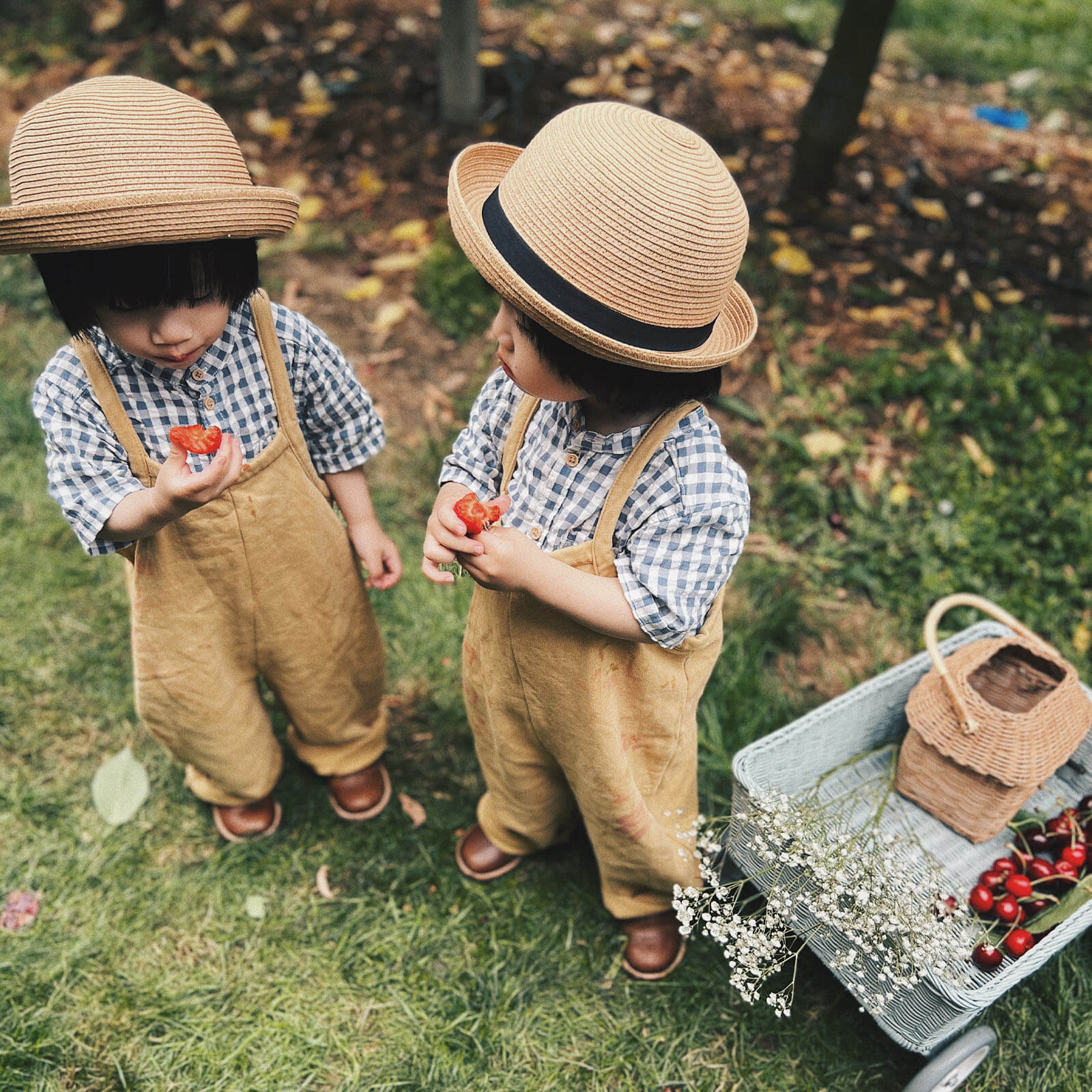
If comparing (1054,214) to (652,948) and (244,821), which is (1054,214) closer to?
(652,948)

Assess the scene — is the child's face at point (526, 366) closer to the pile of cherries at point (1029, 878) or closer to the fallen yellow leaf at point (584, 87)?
the pile of cherries at point (1029, 878)

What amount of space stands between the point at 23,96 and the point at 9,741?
14.1ft

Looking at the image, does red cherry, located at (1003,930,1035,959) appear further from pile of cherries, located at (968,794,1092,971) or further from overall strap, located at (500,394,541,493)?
overall strap, located at (500,394,541,493)

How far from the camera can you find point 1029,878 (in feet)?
7.64

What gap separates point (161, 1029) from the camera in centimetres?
239

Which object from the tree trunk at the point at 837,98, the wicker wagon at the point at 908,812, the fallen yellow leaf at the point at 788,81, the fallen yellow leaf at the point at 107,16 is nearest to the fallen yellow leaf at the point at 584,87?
the fallen yellow leaf at the point at 788,81

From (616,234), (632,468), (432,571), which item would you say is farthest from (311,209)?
(616,234)

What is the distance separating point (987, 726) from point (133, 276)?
2.06 meters

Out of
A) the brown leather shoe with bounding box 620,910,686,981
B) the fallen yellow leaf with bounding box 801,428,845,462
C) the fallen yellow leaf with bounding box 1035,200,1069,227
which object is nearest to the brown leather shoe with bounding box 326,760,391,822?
the brown leather shoe with bounding box 620,910,686,981

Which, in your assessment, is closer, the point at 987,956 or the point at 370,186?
the point at 987,956

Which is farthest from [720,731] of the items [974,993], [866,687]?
[974,993]

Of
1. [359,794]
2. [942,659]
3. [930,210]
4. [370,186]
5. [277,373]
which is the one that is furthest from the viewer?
[370,186]

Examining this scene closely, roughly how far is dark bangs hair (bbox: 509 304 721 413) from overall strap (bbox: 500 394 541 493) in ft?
0.85

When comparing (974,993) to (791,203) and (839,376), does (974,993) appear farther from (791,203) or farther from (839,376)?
(791,203)
